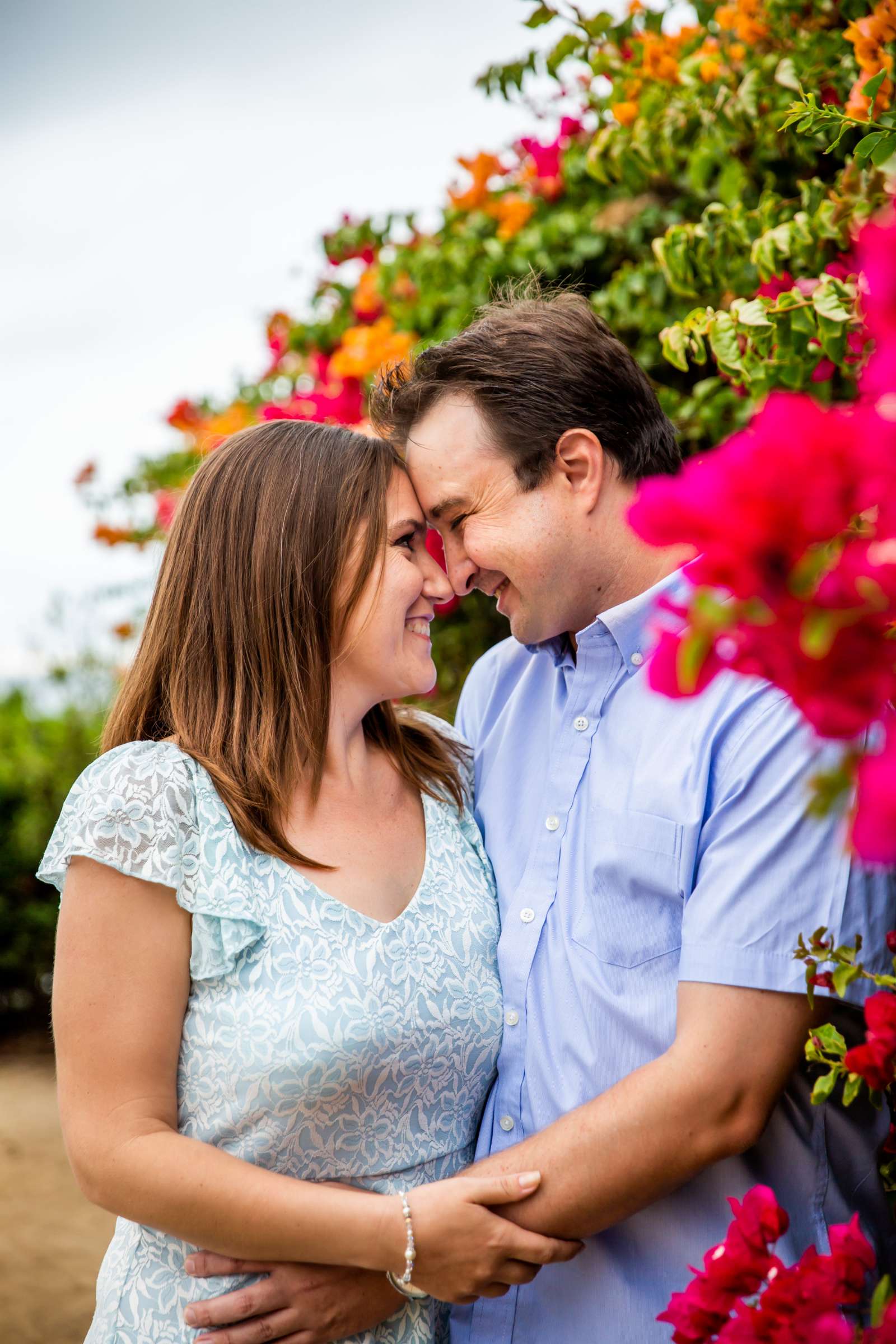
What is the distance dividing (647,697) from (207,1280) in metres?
1.23

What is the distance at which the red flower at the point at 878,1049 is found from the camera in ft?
3.51

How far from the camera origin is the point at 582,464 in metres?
2.14

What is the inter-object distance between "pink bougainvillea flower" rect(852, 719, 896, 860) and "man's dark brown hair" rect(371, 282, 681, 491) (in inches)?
64.0

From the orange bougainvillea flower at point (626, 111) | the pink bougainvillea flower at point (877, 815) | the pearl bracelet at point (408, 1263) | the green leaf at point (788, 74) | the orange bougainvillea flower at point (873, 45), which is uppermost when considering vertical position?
the orange bougainvillea flower at point (626, 111)

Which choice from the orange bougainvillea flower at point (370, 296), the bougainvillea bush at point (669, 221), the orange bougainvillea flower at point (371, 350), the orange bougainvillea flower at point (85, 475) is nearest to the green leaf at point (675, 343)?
the bougainvillea bush at point (669, 221)

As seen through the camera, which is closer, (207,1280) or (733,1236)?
(733,1236)

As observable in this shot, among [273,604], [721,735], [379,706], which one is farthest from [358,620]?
[721,735]

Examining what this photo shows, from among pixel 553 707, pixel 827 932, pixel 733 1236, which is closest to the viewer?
pixel 733 1236

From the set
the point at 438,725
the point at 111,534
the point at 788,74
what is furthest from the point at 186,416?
the point at 788,74

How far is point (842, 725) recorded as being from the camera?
1.88 ft

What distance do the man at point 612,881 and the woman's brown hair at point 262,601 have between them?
0.21 m

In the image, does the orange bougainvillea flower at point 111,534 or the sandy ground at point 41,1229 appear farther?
the orange bougainvillea flower at point 111,534

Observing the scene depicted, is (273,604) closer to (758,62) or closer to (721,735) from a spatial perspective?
(721,735)

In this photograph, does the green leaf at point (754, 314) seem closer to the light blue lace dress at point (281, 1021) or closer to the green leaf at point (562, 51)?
the green leaf at point (562, 51)
